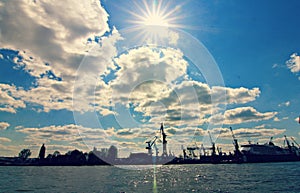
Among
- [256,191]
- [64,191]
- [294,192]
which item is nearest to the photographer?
[294,192]

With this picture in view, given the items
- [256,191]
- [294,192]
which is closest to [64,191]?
[256,191]

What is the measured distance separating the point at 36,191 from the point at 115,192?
70.3ft

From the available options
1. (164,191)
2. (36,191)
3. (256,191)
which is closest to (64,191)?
(36,191)

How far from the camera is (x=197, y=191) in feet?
176

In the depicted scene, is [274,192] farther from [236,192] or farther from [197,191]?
[197,191]

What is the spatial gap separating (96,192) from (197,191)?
2344 cm

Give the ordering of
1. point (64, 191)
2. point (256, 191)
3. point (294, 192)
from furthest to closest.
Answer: point (64, 191), point (256, 191), point (294, 192)

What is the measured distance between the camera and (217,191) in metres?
52.8

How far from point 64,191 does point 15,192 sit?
A: 12.3m

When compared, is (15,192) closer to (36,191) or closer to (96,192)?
(36,191)

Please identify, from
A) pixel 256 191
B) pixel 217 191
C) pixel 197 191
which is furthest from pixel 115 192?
pixel 256 191

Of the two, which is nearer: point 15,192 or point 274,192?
point 274,192

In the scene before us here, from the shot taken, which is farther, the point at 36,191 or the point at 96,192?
the point at 36,191

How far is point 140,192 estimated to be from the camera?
53375 millimetres
